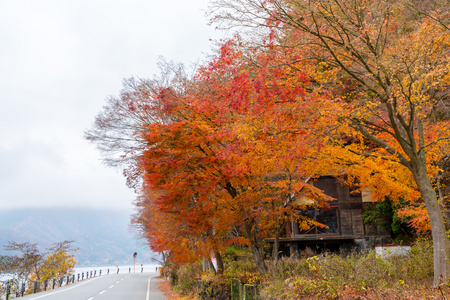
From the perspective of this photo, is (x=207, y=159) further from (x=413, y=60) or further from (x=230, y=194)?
(x=413, y=60)

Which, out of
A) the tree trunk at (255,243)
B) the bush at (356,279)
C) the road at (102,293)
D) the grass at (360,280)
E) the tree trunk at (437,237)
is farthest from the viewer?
the road at (102,293)

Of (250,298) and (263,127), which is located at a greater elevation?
(263,127)

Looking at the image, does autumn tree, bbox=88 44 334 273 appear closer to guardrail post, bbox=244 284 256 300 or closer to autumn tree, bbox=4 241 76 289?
guardrail post, bbox=244 284 256 300

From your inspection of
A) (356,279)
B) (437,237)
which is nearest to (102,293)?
(356,279)

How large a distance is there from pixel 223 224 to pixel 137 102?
9160 mm

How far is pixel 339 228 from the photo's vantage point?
26906 mm

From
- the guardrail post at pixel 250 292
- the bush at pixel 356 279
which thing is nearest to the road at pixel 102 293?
the guardrail post at pixel 250 292

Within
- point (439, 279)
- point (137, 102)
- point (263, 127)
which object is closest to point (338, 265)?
point (439, 279)

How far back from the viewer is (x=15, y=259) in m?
31.7

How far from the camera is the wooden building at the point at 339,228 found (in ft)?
85.1

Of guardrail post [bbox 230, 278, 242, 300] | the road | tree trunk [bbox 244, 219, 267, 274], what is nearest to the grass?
guardrail post [bbox 230, 278, 242, 300]

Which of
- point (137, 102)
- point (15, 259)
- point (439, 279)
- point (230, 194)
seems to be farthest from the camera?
point (15, 259)

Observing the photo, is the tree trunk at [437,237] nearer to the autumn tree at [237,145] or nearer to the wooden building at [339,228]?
the autumn tree at [237,145]

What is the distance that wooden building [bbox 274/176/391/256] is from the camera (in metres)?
26.0
